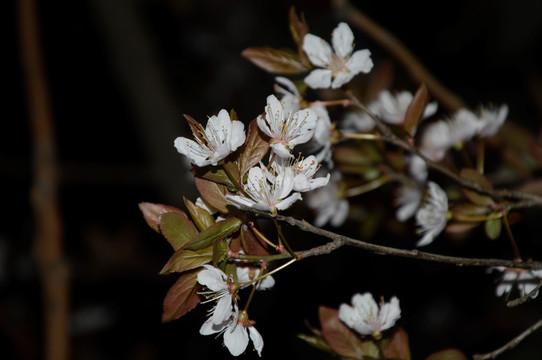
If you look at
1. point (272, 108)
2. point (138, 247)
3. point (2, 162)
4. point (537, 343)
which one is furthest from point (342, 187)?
point (2, 162)

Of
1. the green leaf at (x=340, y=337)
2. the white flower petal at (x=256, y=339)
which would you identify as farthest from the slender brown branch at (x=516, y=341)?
the white flower petal at (x=256, y=339)

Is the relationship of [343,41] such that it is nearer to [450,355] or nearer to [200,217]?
[200,217]

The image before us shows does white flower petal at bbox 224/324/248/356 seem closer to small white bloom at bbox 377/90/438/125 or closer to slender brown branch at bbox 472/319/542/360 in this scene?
slender brown branch at bbox 472/319/542/360

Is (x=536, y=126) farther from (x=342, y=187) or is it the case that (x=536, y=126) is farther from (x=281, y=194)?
(x=281, y=194)

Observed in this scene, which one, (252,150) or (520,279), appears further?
(520,279)

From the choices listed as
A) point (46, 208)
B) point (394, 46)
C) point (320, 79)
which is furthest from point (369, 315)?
point (46, 208)
